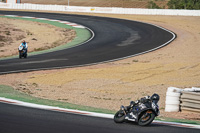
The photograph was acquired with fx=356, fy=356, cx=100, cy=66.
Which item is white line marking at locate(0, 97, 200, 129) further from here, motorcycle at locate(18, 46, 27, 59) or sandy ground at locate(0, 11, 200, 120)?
motorcycle at locate(18, 46, 27, 59)

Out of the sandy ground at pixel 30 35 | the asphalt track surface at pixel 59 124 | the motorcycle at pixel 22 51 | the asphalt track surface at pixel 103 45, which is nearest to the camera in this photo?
the asphalt track surface at pixel 59 124

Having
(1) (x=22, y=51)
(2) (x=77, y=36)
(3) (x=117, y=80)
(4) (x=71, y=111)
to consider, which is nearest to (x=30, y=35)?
(2) (x=77, y=36)

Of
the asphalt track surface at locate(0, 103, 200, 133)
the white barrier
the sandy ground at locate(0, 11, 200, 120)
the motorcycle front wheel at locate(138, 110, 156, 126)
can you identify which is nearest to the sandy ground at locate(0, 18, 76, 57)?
the sandy ground at locate(0, 11, 200, 120)

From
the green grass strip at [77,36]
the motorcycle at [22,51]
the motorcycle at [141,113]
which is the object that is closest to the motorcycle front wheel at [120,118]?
the motorcycle at [141,113]

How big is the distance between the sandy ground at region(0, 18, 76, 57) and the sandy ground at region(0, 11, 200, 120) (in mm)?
10374

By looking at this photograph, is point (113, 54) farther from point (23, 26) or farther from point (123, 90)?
point (23, 26)

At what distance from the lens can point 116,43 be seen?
30.6m

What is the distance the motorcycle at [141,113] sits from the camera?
8.64 metres

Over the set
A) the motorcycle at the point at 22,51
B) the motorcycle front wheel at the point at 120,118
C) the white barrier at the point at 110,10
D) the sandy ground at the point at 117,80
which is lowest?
the sandy ground at the point at 117,80

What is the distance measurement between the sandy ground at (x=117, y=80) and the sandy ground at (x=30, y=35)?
1037cm

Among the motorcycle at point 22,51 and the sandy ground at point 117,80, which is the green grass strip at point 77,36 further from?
the sandy ground at point 117,80

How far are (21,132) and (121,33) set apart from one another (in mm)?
29360

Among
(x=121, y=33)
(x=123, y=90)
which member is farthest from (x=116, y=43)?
(x=123, y=90)

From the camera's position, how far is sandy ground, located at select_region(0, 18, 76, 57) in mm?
31109
